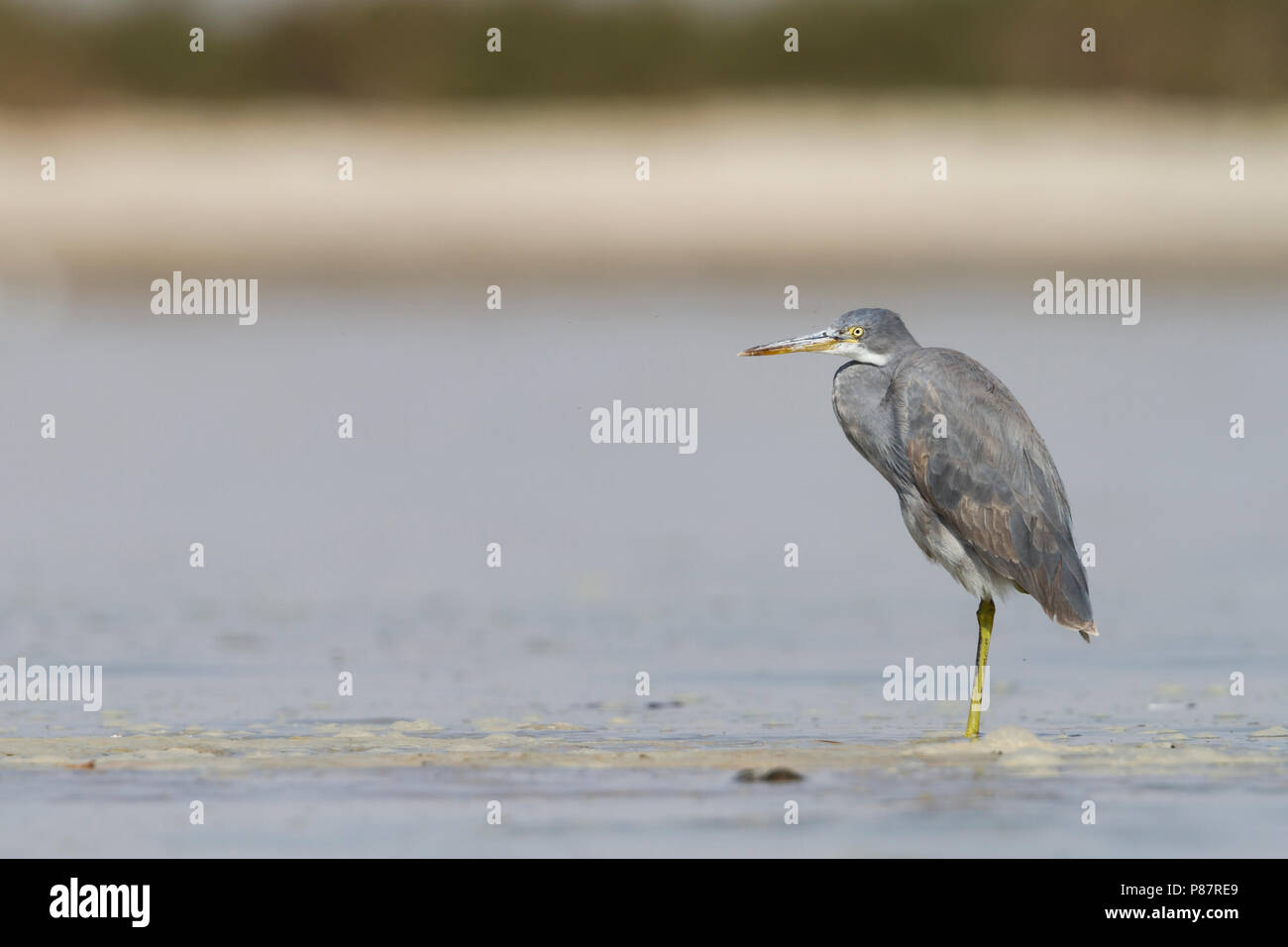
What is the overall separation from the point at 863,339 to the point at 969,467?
738 mm

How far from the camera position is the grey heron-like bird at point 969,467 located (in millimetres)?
9234

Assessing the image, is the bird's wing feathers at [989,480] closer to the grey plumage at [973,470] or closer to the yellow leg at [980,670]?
the grey plumage at [973,470]

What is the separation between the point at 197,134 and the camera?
40000 mm

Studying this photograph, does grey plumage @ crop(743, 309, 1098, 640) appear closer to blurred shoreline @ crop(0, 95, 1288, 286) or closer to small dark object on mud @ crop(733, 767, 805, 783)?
small dark object on mud @ crop(733, 767, 805, 783)

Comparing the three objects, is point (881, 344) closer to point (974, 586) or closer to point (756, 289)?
point (974, 586)

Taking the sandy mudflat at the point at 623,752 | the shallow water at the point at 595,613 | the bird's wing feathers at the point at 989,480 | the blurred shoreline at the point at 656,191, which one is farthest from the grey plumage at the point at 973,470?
the blurred shoreline at the point at 656,191

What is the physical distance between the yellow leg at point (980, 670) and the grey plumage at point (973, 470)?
64 mm

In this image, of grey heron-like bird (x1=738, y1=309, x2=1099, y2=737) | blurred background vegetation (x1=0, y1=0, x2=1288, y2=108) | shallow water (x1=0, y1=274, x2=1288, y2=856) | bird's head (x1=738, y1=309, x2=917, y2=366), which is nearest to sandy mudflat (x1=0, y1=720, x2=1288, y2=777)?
shallow water (x1=0, y1=274, x2=1288, y2=856)

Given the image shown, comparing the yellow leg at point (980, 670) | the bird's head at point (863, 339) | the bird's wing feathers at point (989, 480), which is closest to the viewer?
the yellow leg at point (980, 670)

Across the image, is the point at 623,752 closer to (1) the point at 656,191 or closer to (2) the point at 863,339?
(2) the point at 863,339

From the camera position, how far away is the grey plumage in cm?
923

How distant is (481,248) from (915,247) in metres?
6.36

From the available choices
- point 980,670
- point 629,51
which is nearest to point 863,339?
point 980,670
